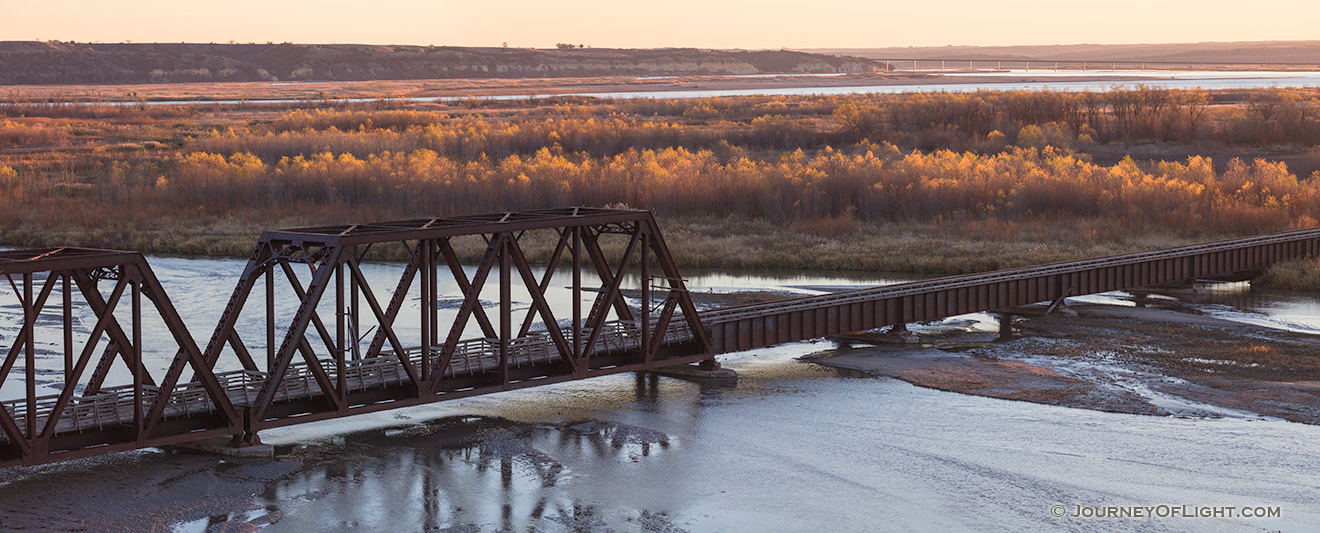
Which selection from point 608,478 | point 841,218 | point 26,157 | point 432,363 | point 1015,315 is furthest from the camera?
point 26,157

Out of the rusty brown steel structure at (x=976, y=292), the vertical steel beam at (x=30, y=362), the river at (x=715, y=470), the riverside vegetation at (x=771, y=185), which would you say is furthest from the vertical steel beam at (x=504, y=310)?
the riverside vegetation at (x=771, y=185)

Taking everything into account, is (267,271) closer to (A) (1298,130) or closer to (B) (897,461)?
(B) (897,461)

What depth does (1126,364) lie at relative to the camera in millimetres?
38656

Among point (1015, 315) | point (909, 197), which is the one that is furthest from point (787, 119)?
point (1015, 315)

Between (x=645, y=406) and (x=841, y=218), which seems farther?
(x=841, y=218)

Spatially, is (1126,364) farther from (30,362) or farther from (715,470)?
(30,362)

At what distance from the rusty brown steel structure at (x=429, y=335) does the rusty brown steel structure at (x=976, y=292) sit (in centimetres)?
256

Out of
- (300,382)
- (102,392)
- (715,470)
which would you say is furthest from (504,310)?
(102,392)

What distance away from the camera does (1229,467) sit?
2745 centimetres

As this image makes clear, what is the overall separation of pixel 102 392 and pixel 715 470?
12.3 metres

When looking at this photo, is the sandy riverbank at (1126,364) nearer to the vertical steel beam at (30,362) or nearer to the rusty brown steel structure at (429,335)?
the rusty brown steel structure at (429,335)

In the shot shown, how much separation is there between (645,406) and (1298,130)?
93.4m

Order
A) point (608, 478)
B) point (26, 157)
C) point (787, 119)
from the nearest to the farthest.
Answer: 1. point (608, 478)
2. point (26, 157)
3. point (787, 119)

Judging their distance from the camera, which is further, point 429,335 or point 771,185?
point 771,185
